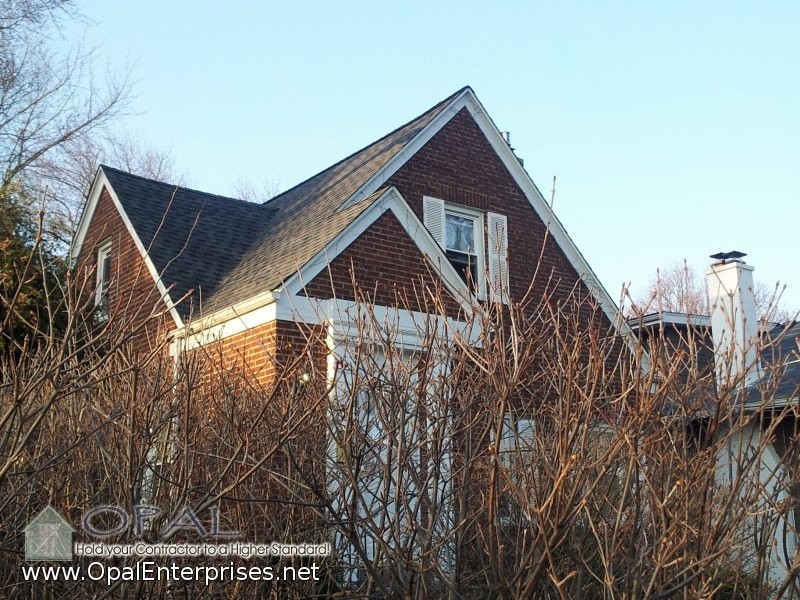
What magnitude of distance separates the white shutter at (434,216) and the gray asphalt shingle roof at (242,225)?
3.12ft

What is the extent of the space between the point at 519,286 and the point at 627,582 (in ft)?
34.6

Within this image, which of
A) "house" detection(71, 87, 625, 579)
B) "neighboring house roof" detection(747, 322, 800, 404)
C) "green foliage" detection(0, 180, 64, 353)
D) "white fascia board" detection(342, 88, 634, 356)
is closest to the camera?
"neighboring house roof" detection(747, 322, 800, 404)

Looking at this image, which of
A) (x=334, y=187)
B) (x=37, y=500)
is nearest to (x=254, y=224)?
(x=334, y=187)

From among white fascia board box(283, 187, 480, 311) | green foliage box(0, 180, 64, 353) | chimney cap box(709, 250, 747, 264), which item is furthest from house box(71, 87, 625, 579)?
chimney cap box(709, 250, 747, 264)

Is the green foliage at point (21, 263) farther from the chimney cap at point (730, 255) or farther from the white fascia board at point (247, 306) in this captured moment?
the chimney cap at point (730, 255)

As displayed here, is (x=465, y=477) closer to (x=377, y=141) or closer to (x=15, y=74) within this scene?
(x=377, y=141)

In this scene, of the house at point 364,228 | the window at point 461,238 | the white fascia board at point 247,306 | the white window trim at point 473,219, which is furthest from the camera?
A: the window at point 461,238

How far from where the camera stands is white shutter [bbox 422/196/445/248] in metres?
13.7

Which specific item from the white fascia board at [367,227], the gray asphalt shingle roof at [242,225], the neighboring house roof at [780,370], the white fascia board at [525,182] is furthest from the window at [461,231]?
the neighboring house roof at [780,370]

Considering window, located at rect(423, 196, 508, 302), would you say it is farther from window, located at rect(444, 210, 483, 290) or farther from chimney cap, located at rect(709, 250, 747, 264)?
chimney cap, located at rect(709, 250, 747, 264)

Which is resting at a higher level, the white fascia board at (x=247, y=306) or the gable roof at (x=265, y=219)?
the gable roof at (x=265, y=219)

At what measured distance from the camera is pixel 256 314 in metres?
10.1

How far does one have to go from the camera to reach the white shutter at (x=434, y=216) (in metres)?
13.7

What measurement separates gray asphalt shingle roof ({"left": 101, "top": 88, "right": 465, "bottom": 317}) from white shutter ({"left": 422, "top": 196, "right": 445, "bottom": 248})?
3.12 feet
